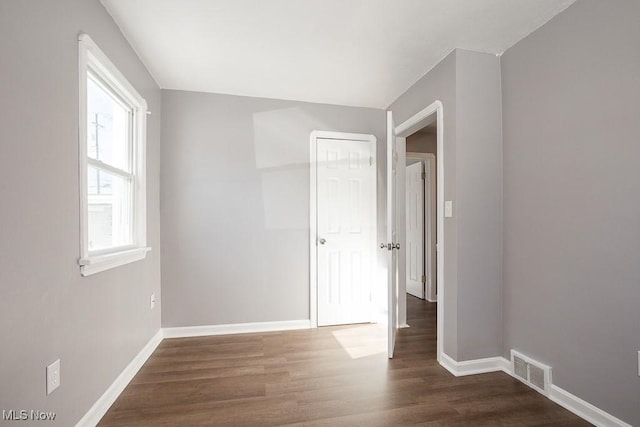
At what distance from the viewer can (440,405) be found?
1889 mm

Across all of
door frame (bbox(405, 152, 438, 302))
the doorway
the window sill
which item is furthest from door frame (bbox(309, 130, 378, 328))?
door frame (bbox(405, 152, 438, 302))

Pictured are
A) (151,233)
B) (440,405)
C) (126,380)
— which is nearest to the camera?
(440,405)

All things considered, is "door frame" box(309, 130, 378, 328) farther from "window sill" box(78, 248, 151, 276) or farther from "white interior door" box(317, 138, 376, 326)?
"window sill" box(78, 248, 151, 276)

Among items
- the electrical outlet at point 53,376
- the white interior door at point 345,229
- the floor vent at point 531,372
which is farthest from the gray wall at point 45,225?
the floor vent at point 531,372

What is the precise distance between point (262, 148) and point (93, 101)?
1558mm

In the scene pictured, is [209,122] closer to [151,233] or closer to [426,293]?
[151,233]

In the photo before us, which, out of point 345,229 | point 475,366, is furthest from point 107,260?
point 475,366

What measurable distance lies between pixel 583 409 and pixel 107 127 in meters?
3.46

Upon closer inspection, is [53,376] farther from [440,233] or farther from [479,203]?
[479,203]

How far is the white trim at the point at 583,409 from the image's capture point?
5.35 ft

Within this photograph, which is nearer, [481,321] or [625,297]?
[625,297]

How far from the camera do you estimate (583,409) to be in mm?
1756

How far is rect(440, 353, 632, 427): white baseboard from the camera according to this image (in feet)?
5.45

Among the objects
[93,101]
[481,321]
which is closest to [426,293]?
[481,321]
